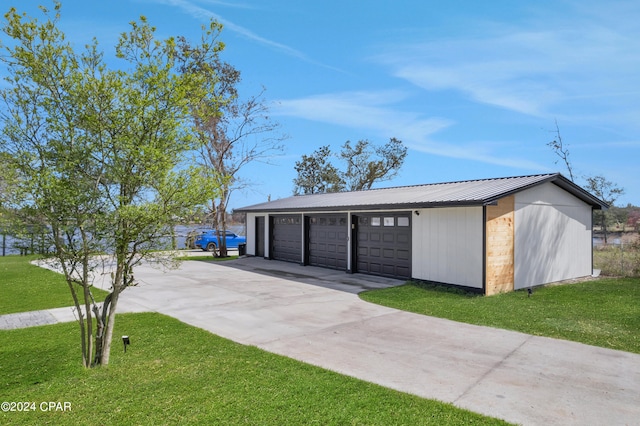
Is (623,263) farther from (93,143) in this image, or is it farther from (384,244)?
(93,143)

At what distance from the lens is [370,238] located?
12570 millimetres

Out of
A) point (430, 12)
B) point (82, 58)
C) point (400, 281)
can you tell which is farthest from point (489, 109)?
point (82, 58)

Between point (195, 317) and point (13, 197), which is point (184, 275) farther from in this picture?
point (13, 197)

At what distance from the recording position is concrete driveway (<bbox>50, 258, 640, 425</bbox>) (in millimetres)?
3652

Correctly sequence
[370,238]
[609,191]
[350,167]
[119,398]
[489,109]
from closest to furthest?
[119,398], [370,238], [489,109], [609,191], [350,167]

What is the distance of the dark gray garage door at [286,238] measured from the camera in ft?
51.7

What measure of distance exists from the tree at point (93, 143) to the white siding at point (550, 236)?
9.32 meters

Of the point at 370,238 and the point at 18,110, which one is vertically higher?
the point at 18,110

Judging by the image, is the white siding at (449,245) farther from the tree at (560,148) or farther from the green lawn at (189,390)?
the tree at (560,148)

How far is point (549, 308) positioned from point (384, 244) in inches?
200

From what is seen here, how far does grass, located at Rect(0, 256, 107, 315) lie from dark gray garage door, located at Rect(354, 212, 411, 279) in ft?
25.4

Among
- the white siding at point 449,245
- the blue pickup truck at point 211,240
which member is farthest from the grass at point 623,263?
the blue pickup truck at point 211,240

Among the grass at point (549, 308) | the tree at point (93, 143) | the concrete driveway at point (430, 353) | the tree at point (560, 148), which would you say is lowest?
the grass at point (549, 308)

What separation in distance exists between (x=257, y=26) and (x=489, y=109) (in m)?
10.3
